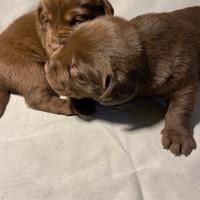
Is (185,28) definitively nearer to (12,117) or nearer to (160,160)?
(160,160)

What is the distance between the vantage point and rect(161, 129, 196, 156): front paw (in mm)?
2453

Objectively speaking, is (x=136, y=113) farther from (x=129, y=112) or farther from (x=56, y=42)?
(x=56, y=42)

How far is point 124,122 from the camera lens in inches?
107

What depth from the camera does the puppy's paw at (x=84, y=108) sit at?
2699 millimetres

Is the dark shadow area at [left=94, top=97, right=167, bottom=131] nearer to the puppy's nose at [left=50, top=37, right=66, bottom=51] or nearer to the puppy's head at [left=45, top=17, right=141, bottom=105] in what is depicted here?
the puppy's head at [left=45, top=17, right=141, bottom=105]

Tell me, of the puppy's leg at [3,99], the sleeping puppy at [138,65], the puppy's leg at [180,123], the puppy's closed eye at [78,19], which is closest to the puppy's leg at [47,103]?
the puppy's leg at [3,99]

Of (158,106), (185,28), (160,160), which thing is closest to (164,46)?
(185,28)

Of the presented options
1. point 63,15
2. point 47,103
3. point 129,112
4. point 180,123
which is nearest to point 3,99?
point 47,103

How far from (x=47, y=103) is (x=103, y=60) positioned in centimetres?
66

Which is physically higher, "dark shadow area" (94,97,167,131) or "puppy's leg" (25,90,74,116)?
"puppy's leg" (25,90,74,116)

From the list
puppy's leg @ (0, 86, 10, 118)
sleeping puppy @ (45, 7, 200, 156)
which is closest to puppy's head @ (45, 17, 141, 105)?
sleeping puppy @ (45, 7, 200, 156)

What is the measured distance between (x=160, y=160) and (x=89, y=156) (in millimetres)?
400

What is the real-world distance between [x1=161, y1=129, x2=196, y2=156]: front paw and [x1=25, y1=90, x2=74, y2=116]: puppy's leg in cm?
63

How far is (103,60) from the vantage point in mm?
2289
